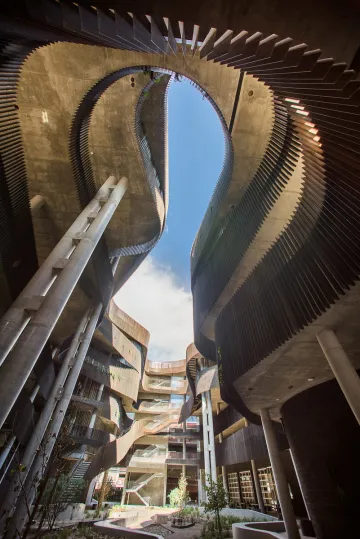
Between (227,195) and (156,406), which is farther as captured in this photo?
(156,406)

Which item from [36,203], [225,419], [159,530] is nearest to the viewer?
[36,203]

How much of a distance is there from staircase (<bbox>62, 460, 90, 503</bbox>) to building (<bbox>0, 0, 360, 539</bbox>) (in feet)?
22.9

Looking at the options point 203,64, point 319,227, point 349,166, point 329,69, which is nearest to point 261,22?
point 329,69

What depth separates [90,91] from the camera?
27.5 feet

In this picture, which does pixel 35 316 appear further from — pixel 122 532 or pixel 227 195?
pixel 122 532

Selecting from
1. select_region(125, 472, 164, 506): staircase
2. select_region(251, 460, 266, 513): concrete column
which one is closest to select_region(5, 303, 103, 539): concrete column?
select_region(251, 460, 266, 513): concrete column

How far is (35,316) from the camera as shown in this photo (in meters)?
5.74

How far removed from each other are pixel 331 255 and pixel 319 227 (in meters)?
0.74

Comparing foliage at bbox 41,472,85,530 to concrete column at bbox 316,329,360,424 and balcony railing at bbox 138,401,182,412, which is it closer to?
concrete column at bbox 316,329,360,424

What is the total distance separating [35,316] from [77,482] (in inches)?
621

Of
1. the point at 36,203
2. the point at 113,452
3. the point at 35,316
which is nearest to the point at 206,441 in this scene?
the point at 113,452

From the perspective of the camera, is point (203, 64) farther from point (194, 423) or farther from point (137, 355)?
point (194, 423)

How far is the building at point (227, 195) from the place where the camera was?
2637 mm

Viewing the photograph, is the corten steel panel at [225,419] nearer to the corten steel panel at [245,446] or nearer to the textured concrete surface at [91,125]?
the corten steel panel at [245,446]
